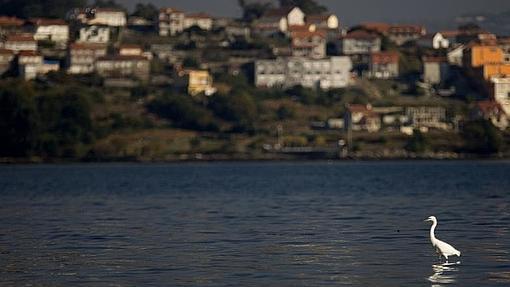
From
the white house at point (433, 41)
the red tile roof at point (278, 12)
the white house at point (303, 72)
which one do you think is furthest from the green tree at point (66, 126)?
the white house at point (433, 41)

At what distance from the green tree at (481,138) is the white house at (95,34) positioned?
50295mm

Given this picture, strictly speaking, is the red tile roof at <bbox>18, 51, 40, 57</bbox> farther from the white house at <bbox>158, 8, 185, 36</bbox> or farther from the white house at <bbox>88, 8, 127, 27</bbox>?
the white house at <bbox>158, 8, 185, 36</bbox>

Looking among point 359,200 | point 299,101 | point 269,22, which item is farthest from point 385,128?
point 359,200

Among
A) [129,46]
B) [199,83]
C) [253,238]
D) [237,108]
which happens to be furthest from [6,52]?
[253,238]

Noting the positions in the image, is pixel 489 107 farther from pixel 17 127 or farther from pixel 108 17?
pixel 108 17

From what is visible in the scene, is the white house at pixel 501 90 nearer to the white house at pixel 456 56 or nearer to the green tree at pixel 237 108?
the white house at pixel 456 56

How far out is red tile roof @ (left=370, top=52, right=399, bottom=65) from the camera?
459ft

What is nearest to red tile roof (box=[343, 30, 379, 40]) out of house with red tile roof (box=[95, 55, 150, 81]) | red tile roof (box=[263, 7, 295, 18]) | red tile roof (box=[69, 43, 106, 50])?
red tile roof (box=[263, 7, 295, 18])

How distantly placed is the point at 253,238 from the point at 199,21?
435ft

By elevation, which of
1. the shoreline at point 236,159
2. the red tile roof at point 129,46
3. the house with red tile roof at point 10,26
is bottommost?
the shoreline at point 236,159

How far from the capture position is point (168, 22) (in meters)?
158

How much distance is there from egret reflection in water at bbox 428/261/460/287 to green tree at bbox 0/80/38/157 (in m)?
91.9

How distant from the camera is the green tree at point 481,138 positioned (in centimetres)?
11562

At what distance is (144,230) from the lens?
32656 mm
